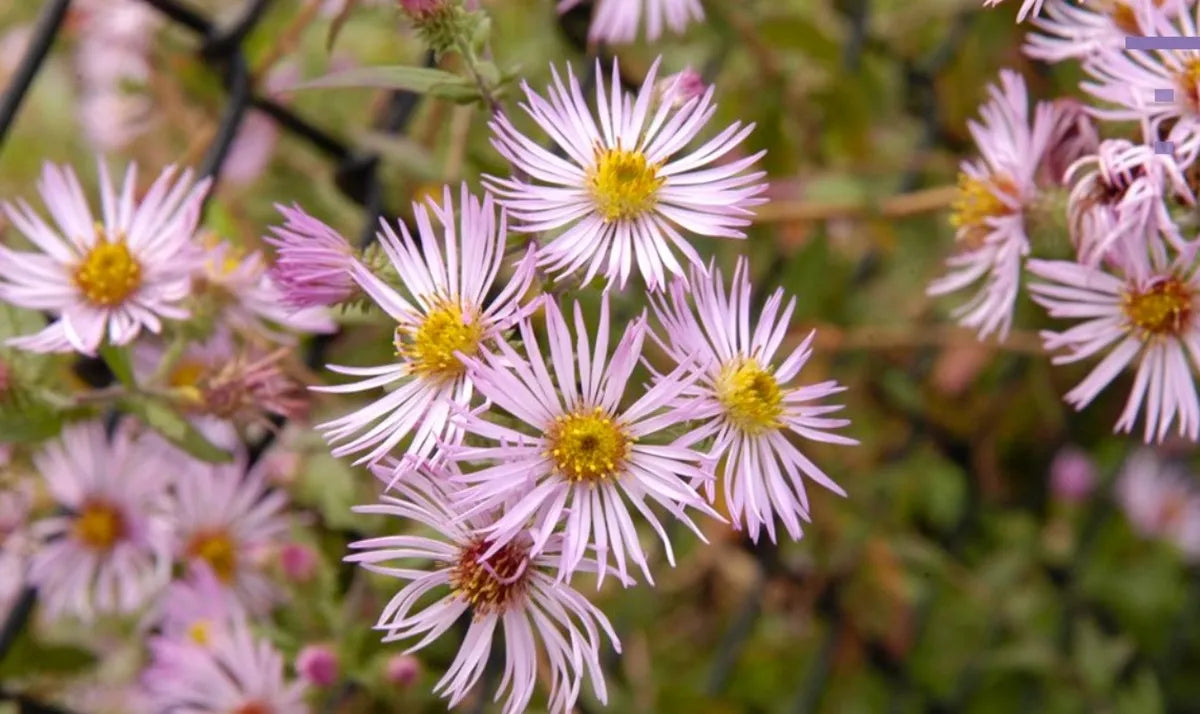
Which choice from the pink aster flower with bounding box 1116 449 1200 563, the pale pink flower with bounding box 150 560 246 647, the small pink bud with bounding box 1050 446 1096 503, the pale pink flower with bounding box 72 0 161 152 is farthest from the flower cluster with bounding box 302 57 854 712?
the pink aster flower with bounding box 1116 449 1200 563

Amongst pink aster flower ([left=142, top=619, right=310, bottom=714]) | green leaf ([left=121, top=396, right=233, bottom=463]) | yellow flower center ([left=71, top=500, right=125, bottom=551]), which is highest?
green leaf ([left=121, top=396, right=233, bottom=463])

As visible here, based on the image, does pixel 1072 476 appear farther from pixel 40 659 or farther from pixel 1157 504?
pixel 40 659

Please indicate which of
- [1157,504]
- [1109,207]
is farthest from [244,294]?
[1157,504]

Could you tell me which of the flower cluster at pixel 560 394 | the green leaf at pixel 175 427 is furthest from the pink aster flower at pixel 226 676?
the flower cluster at pixel 560 394

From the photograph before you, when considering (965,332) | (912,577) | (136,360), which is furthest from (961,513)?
(136,360)

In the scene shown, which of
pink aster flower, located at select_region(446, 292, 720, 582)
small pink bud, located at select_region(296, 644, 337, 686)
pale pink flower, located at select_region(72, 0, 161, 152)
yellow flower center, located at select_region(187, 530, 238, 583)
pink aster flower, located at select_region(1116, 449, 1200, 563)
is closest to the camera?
pink aster flower, located at select_region(446, 292, 720, 582)

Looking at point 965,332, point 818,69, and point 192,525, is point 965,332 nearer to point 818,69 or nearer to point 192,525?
point 818,69

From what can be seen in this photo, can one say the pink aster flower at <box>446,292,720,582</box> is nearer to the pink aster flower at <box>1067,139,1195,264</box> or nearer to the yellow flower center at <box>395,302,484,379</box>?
the yellow flower center at <box>395,302,484,379</box>
